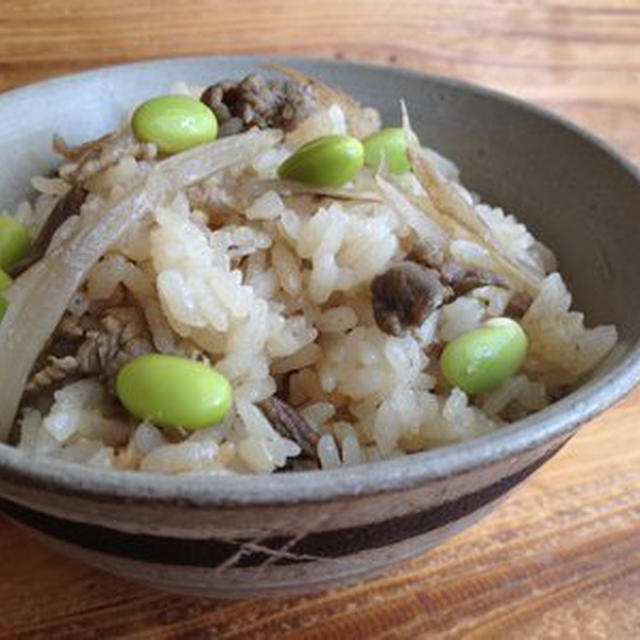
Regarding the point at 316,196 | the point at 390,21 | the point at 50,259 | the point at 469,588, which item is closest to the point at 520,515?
the point at 469,588

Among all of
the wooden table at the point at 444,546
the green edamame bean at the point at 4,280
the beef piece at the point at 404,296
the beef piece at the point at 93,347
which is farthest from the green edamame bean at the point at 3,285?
the beef piece at the point at 404,296

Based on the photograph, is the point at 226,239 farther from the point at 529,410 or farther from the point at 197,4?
the point at 197,4

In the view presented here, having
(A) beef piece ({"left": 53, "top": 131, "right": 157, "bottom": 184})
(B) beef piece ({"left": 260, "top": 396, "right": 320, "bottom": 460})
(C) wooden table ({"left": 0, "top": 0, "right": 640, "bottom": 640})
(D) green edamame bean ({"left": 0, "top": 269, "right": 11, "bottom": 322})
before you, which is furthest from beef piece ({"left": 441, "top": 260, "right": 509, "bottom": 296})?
(D) green edamame bean ({"left": 0, "top": 269, "right": 11, "bottom": 322})

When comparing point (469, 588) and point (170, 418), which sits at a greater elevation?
point (170, 418)

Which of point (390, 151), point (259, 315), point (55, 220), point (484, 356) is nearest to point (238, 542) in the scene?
point (259, 315)

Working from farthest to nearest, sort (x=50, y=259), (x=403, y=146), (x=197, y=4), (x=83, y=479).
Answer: (x=197, y=4), (x=403, y=146), (x=50, y=259), (x=83, y=479)

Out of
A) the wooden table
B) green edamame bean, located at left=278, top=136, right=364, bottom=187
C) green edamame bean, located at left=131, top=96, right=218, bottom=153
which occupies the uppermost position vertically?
green edamame bean, located at left=131, top=96, right=218, bottom=153

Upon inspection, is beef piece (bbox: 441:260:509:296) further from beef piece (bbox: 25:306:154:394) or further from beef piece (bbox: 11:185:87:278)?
beef piece (bbox: 11:185:87:278)
